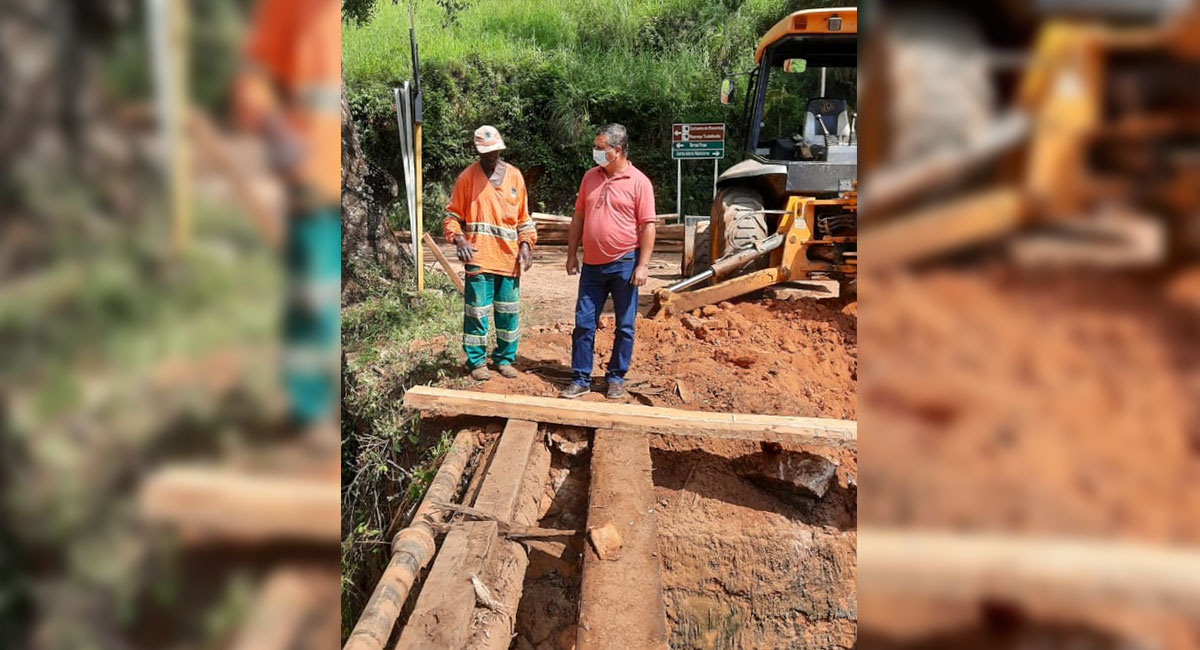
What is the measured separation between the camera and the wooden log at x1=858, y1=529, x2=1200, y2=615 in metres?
0.31

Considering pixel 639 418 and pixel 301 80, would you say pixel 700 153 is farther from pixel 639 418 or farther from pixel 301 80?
pixel 301 80

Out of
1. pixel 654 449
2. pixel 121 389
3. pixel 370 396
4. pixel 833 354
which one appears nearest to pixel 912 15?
pixel 121 389

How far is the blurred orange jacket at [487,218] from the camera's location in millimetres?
4301

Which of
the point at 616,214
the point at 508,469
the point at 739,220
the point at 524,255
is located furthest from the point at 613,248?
the point at 739,220

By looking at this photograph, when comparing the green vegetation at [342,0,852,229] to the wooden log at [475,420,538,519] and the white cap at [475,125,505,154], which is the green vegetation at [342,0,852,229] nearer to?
the white cap at [475,125,505,154]

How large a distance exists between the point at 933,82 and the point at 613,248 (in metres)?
3.82

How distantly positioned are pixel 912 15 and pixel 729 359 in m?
4.59

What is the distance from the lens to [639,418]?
3.71 m

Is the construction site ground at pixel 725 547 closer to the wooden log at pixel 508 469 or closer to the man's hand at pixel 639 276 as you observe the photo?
the wooden log at pixel 508 469

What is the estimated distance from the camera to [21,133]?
34 centimetres

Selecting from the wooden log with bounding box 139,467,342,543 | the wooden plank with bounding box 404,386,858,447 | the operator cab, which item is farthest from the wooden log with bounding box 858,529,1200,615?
the operator cab

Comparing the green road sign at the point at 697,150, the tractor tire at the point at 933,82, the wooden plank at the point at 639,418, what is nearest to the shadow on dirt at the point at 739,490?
the wooden plank at the point at 639,418

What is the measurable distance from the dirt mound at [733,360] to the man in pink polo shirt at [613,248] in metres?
0.23

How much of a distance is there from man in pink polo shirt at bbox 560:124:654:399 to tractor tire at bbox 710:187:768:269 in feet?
6.87
